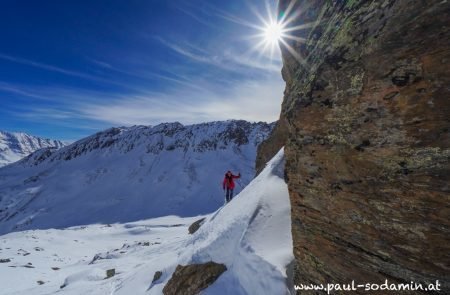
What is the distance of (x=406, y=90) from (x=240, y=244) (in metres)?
8.04

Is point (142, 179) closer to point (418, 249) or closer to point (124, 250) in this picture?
point (124, 250)

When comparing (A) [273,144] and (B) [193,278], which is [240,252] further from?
(A) [273,144]

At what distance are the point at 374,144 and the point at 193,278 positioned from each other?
30.3 ft

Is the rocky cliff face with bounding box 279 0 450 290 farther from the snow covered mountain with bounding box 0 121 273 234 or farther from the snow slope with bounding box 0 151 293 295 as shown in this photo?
the snow covered mountain with bounding box 0 121 273 234

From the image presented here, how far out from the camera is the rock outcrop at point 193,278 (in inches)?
440

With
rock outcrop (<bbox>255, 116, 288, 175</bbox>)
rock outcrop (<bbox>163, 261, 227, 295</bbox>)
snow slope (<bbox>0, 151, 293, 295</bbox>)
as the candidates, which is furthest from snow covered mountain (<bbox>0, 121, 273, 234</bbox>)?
Answer: rock outcrop (<bbox>163, 261, 227, 295</bbox>)

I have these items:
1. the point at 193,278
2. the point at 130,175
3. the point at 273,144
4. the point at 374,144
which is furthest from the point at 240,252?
the point at 130,175

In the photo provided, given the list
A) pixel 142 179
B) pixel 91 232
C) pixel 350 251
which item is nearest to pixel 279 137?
pixel 350 251

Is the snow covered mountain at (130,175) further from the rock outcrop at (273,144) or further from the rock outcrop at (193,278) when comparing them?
the rock outcrop at (193,278)

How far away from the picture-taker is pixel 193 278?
464 inches

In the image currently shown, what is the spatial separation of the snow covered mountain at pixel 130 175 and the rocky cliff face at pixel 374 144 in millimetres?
82406

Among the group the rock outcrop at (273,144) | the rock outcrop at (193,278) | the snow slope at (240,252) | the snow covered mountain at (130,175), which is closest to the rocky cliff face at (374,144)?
the snow slope at (240,252)

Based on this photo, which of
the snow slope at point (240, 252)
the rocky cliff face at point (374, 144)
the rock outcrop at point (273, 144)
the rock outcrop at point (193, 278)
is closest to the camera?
the rocky cliff face at point (374, 144)

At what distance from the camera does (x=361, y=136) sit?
5.62 m
